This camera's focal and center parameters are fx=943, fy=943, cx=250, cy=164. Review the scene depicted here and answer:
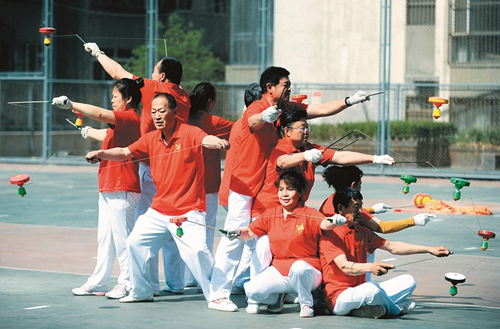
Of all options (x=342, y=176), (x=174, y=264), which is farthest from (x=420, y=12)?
(x=342, y=176)

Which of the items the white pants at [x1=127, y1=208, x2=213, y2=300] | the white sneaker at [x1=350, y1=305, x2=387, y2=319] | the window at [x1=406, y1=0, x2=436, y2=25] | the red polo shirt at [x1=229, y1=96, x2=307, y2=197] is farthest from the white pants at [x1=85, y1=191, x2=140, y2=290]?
the window at [x1=406, y1=0, x2=436, y2=25]

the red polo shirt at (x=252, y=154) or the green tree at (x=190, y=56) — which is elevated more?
the green tree at (x=190, y=56)

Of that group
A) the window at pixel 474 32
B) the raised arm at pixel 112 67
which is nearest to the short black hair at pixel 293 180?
the raised arm at pixel 112 67

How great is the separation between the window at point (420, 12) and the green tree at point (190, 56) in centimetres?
607

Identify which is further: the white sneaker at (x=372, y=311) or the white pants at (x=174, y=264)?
the white pants at (x=174, y=264)

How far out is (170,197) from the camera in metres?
8.06

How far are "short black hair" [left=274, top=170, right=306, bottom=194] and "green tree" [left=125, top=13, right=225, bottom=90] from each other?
19488 mm

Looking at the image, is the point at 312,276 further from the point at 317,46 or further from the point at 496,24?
the point at 317,46

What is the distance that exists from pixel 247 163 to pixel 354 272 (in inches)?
56.2

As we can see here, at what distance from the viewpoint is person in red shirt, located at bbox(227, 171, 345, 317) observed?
25.5ft

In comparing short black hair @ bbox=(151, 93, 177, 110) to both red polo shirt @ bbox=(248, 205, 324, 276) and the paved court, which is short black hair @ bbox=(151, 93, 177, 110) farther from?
the paved court

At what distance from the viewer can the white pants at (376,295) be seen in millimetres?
7484

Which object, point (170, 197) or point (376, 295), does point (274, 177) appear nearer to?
point (170, 197)

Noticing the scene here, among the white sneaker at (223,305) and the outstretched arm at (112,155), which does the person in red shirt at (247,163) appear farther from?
the outstretched arm at (112,155)
